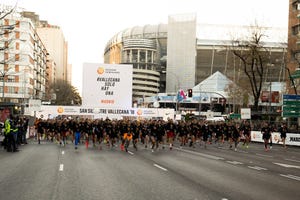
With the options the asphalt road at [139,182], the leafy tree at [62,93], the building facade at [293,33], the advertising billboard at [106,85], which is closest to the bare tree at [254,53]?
the building facade at [293,33]

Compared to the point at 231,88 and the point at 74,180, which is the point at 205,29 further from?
the point at 74,180

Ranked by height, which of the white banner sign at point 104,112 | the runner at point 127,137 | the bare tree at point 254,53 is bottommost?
the runner at point 127,137

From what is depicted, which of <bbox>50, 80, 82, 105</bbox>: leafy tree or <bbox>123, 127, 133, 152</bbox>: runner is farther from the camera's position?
<bbox>50, 80, 82, 105</bbox>: leafy tree

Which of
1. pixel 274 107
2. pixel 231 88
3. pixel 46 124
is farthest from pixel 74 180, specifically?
pixel 274 107

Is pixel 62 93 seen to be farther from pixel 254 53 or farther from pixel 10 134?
pixel 10 134

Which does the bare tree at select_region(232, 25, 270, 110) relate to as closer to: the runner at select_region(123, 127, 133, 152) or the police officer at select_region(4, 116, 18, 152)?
the runner at select_region(123, 127, 133, 152)

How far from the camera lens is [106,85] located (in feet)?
107

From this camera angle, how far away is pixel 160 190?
11.1 meters

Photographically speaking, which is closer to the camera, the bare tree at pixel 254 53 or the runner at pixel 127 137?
the runner at pixel 127 137

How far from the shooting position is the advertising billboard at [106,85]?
3241 cm

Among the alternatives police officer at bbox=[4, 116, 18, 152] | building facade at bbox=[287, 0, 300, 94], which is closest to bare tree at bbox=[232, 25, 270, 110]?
building facade at bbox=[287, 0, 300, 94]

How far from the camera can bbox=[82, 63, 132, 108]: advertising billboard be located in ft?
106

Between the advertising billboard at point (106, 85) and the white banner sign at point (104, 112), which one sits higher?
the advertising billboard at point (106, 85)

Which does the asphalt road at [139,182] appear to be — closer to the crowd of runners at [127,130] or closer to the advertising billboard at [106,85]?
the crowd of runners at [127,130]
